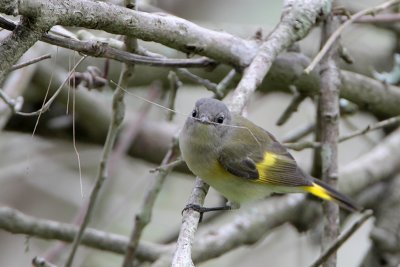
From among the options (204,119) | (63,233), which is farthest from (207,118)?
(63,233)

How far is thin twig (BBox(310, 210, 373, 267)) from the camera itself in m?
2.22

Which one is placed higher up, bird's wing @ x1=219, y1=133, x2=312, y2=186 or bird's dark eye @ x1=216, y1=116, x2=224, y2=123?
bird's dark eye @ x1=216, y1=116, x2=224, y2=123

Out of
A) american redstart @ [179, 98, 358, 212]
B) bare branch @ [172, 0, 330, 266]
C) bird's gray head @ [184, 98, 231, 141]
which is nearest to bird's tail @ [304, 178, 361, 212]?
american redstart @ [179, 98, 358, 212]

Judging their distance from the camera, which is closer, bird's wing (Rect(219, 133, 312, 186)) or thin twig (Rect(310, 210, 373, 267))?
thin twig (Rect(310, 210, 373, 267))

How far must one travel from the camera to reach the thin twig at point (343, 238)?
2.22 metres

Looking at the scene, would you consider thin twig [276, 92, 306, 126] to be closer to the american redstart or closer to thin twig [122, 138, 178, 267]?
the american redstart

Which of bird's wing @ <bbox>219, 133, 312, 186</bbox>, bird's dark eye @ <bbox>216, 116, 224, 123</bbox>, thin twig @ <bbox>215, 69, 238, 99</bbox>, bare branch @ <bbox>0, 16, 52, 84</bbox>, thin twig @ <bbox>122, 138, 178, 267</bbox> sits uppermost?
bare branch @ <bbox>0, 16, 52, 84</bbox>

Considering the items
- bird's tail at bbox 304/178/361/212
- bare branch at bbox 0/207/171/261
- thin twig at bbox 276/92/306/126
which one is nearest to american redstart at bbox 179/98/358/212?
bird's tail at bbox 304/178/361/212

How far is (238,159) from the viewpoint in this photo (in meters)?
3.17

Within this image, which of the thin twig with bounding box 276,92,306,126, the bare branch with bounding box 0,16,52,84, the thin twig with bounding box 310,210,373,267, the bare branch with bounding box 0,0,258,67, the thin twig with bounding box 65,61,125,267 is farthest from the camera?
the thin twig with bounding box 276,92,306,126

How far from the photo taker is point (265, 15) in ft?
20.4

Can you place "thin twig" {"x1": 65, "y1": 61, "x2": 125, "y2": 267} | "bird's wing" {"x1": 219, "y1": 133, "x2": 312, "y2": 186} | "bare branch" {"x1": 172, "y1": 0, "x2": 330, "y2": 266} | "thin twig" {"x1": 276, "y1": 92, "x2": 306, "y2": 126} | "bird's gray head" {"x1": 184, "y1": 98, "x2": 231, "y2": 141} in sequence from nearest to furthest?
1. "bare branch" {"x1": 172, "y1": 0, "x2": 330, "y2": 266}
2. "thin twig" {"x1": 65, "y1": 61, "x2": 125, "y2": 267}
3. "bird's gray head" {"x1": 184, "y1": 98, "x2": 231, "y2": 141}
4. "bird's wing" {"x1": 219, "y1": 133, "x2": 312, "y2": 186}
5. "thin twig" {"x1": 276, "y1": 92, "x2": 306, "y2": 126}

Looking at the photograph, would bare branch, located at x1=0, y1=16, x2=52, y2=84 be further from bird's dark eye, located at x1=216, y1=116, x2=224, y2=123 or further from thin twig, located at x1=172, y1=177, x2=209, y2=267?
bird's dark eye, located at x1=216, y1=116, x2=224, y2=123

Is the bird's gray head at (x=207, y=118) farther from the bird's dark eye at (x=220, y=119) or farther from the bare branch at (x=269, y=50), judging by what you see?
the bare branch at (x=269, y=50)
